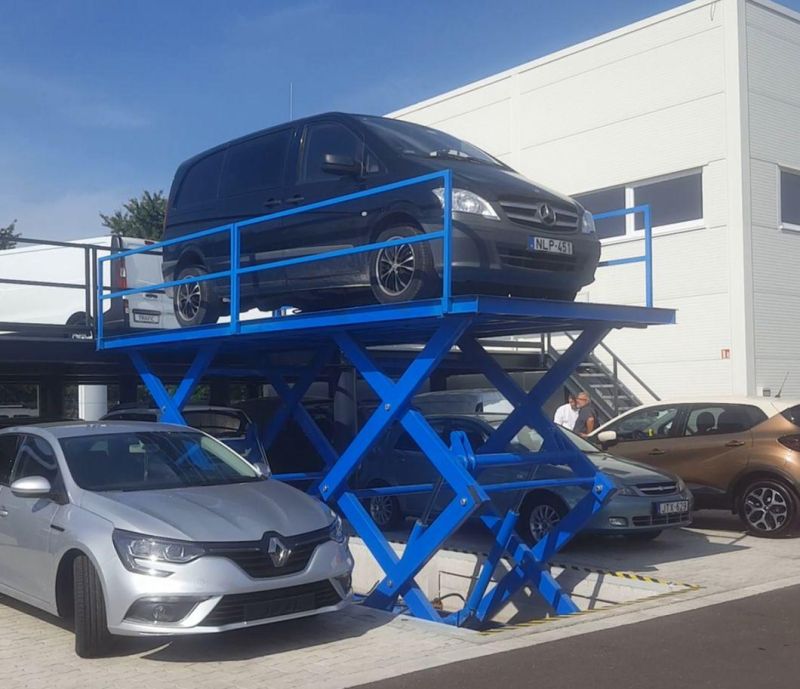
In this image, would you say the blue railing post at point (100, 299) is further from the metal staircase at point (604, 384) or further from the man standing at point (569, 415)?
the metal staircase at point (604, 384)

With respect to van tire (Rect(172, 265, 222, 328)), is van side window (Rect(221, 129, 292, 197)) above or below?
above

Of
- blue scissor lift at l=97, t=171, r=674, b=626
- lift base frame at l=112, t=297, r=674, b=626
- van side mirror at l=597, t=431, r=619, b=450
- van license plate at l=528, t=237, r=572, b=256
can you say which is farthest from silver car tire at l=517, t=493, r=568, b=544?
van license plate at l=528, t=237, r=572, b=256

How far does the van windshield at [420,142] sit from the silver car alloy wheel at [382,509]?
5.08m

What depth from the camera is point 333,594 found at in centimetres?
684

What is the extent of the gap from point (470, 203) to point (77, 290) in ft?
29.2

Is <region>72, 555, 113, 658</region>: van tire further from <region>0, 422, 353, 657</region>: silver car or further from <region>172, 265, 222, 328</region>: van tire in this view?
<region>172, 265, 222, 328</region>: van tire

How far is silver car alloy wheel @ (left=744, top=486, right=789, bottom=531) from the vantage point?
1147 cm

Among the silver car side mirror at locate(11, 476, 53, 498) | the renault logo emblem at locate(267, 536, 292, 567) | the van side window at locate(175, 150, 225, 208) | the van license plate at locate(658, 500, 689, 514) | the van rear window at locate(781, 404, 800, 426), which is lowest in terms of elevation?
the van license plate at locate(658, 500, 689, 514)

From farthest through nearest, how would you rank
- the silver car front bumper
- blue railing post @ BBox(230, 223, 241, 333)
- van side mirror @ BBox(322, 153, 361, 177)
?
blue railing post @ BBox(230, 223, 241, 333)
van side mirror @ BBox(322, 153, 361, 177)
the silver car front bumper

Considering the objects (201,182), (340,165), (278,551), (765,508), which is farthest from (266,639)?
(765,508)

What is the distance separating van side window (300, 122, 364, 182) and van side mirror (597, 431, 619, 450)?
5165 millimetres

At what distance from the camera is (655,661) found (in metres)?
6.27

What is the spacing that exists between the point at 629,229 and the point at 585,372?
305 cm

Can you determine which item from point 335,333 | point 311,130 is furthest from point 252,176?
point 335,333
